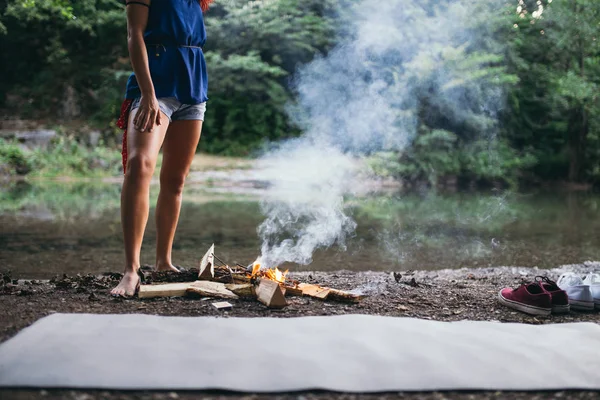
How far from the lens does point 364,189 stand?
13.5m

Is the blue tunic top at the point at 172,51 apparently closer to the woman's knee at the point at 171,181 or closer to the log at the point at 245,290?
the woman's knee at the point at 171,181

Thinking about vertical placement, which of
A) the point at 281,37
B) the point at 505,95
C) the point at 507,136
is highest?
the point at 281,37

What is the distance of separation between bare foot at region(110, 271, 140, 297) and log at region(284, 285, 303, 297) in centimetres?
67

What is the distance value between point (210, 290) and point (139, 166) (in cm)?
64

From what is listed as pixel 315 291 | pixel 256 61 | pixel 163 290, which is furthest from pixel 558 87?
pixel 163 290

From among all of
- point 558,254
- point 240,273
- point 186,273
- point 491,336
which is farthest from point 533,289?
point 558,254

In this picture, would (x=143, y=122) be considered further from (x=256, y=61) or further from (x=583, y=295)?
(x=256, y=61)

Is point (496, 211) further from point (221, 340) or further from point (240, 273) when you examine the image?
point (221, 340)

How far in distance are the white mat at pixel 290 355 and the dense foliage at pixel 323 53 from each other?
1280 centimetres

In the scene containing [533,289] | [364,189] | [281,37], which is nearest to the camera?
[533,289]

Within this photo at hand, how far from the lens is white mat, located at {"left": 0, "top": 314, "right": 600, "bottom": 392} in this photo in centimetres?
157

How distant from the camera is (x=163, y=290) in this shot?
98.1 inches

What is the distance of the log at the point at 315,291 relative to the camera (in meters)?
2.57

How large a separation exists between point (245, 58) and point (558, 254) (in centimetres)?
1391
